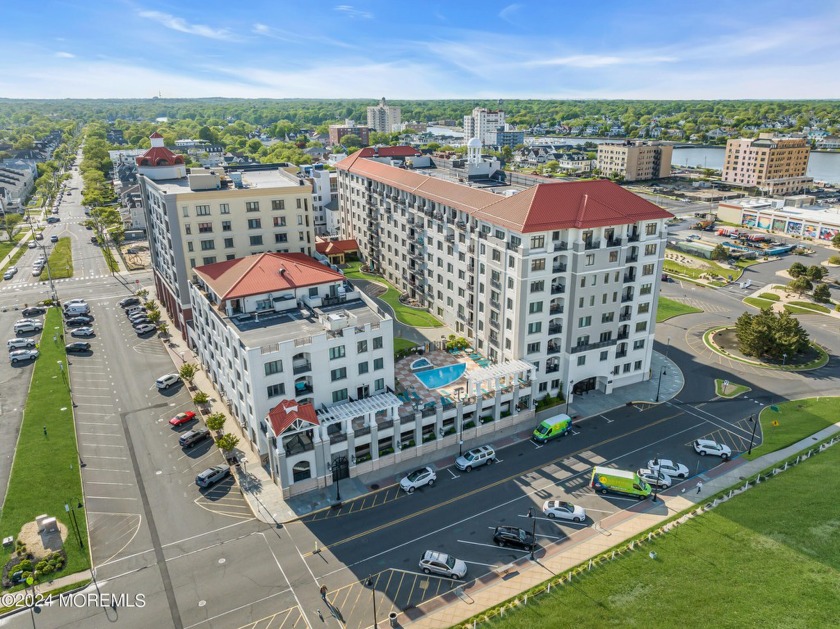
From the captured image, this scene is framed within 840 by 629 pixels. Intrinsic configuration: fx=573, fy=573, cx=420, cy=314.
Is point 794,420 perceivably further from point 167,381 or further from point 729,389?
point 167,381

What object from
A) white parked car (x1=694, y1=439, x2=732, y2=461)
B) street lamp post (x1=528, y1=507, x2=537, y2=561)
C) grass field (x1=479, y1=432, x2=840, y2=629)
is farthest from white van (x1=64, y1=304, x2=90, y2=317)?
white parked car (x1=694, y1=439, x2=732, y2=461)

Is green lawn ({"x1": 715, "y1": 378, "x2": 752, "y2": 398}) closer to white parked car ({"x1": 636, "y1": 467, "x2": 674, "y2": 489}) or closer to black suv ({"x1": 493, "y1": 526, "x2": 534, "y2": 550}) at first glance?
white parked car ({"x1": 636, "y1": 467, "x2": 674, "y2": 489})

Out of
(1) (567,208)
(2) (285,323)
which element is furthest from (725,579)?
(2) (285,323)

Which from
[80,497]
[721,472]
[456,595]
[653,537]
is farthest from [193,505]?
[721,472]

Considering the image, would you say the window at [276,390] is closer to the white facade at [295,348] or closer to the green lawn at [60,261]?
the white facade at [295,348]

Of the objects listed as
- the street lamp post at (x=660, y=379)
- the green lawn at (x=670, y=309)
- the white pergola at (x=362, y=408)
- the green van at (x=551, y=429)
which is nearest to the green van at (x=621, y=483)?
the green van at (x=551, y=429)

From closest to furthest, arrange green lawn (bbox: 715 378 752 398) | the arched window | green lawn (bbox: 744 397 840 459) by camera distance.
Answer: the arched window
green lawn (bbox: 744 397 840 459)
green lawn (bbox: 715 378 752 398)

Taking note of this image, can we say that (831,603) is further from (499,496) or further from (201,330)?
(201,330)
